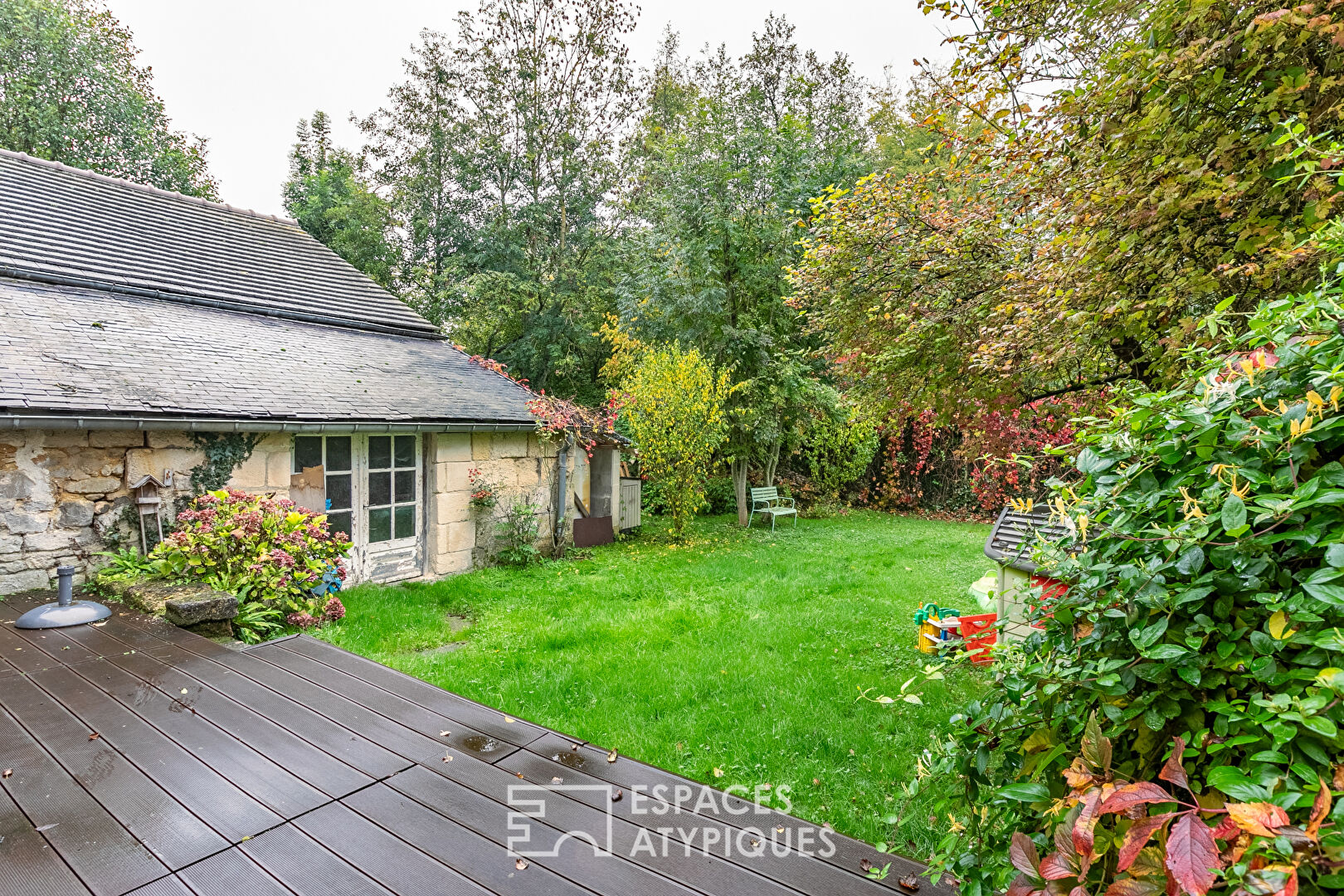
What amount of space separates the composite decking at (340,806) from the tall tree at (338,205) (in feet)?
46.4

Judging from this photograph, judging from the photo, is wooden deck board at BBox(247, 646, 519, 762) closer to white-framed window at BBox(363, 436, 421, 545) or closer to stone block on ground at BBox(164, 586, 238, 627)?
stone block on ground at BBox(164, 586, 238, 627)

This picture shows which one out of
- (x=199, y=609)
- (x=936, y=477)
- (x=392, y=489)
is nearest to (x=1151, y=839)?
(x=199, y=609)

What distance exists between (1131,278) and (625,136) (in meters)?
15.1

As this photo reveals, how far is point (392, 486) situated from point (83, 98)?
16163mm

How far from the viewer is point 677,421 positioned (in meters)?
9.61

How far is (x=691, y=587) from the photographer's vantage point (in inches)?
284

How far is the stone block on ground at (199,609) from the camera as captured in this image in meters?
3.77

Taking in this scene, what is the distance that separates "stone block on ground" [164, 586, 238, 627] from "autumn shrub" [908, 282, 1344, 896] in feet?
14.1

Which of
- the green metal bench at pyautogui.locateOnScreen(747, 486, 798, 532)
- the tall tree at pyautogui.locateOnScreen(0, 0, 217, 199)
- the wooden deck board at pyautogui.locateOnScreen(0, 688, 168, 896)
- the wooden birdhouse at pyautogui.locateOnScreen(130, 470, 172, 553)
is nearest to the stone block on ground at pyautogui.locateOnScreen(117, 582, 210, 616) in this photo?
the wooden birdhouse at pyautogui.locateOnScreen(130, 470, 172, 553)

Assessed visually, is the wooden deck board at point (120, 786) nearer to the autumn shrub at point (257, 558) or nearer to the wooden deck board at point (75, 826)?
the wooden deck board at point (75, 826)

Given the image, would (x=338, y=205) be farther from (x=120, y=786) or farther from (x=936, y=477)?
(x=120, y=786)

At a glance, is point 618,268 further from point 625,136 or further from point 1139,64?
point 1139,64

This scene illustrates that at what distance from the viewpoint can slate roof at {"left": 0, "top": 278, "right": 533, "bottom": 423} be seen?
4898 mm

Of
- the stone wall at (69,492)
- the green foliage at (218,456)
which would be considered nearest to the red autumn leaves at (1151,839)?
the stone wall at (69,492)
